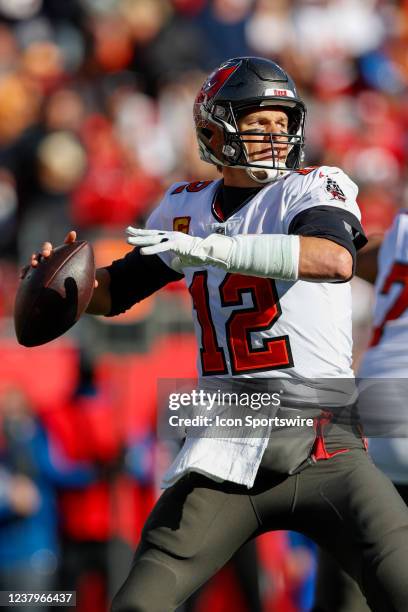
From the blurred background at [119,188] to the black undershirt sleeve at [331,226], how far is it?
306 cm

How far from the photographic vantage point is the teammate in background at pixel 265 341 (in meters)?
3.07

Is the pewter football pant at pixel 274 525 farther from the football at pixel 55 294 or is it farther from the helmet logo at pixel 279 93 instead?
the helmet logo at pixel 279 93

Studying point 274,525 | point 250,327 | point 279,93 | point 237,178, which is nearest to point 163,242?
point 250,327

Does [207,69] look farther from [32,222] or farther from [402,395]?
[402,395]

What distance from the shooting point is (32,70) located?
32.5 ft

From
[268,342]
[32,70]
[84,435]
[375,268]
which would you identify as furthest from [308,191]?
[32,70]

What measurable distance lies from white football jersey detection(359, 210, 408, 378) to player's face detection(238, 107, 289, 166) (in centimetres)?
92

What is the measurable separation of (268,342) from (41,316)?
680 millimetres

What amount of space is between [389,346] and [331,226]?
122 cm

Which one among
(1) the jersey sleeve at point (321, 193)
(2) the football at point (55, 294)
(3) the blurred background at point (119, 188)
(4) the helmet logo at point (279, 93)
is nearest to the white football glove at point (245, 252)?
(1) the jersey sleeve at point (321, 193)

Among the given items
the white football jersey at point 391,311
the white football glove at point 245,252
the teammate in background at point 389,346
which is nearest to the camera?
the white football glove at point 245,252

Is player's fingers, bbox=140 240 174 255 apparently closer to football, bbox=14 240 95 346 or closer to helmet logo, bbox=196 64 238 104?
football, bbox=14 240 95 346

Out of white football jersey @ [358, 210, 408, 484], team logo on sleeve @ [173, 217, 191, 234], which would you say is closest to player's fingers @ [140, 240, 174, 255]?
team logo on sleeve @ [173, 217, 191, 234]

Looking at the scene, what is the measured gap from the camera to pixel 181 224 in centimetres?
361
